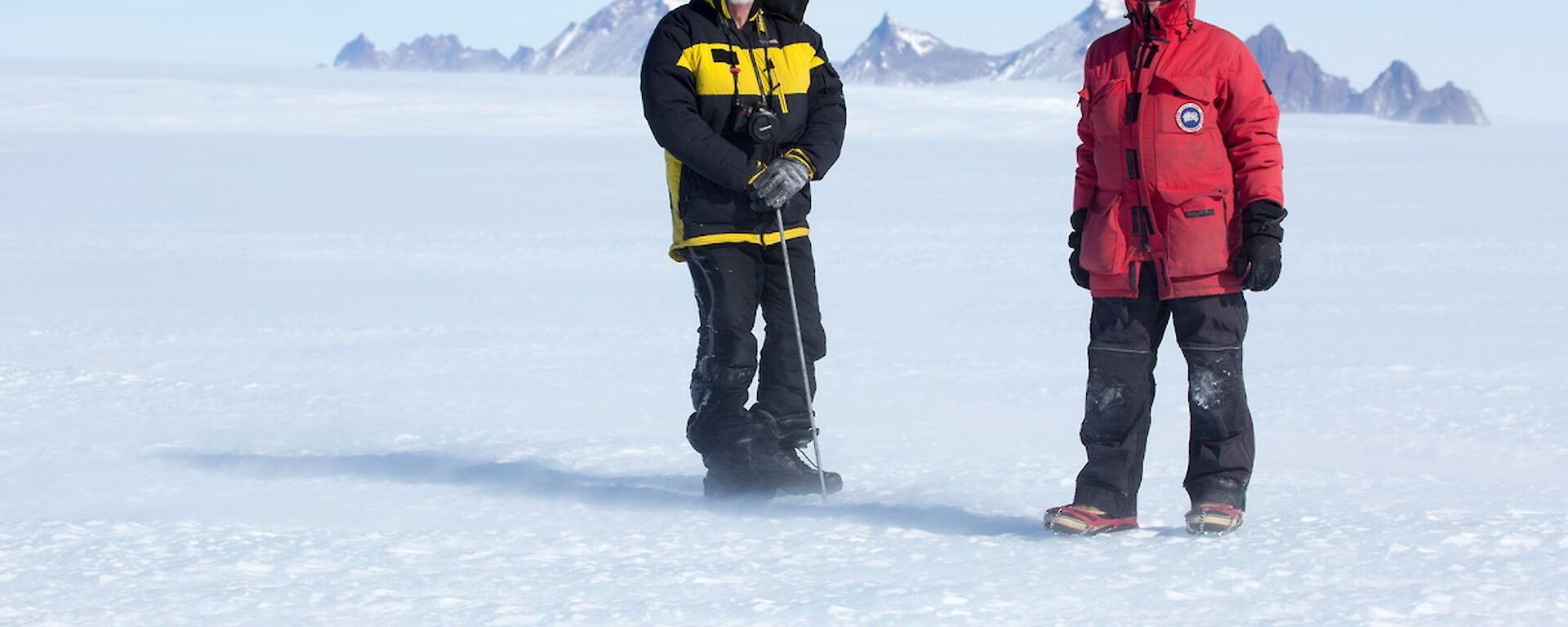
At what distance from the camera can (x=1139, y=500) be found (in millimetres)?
3971

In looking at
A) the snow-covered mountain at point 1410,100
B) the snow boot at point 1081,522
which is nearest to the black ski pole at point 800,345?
the snow boot at point 1081,522

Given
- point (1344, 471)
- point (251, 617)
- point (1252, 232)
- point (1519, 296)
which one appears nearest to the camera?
point (251, 617)

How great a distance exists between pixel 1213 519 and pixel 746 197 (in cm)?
144

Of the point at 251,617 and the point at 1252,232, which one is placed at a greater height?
the point at 1252,232

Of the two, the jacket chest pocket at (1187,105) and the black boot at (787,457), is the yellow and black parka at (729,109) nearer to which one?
the black boot at (787,457)

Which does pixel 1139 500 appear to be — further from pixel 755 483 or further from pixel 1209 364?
pixel 755 483

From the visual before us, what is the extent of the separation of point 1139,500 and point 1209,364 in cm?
69

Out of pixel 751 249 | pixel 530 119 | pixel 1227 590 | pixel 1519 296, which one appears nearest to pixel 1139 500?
pixel 1227 590

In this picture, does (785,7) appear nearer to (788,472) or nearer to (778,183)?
(778,183)

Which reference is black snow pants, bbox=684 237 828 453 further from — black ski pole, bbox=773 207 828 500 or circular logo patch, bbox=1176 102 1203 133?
circular logo patch, bbox=1176 102 1203 133

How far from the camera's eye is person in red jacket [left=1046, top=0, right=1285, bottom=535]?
3.26 metres

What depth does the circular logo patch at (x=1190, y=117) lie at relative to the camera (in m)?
3.25

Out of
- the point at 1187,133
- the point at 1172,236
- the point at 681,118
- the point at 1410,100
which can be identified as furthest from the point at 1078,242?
the point at 1410,100

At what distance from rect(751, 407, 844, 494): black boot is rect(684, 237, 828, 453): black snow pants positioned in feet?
0.11
